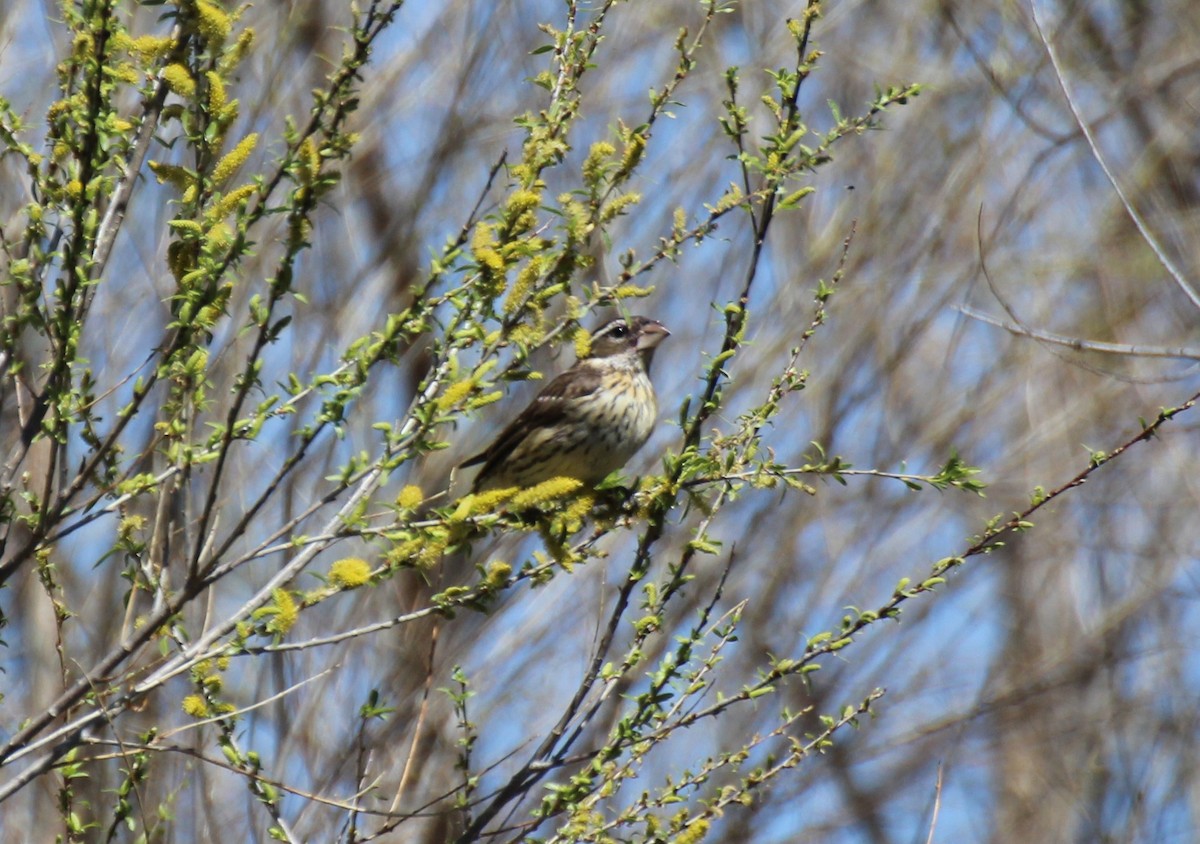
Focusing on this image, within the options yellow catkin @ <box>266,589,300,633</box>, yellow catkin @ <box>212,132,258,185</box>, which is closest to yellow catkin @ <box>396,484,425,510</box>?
yellow catkin @ <box>266,589,300,633</box>

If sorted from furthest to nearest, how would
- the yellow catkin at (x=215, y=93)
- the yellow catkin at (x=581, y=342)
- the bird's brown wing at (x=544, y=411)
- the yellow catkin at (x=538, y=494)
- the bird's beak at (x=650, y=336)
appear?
1. the bird's beak at (x=650, y=336)
2. the bird's brown wing at (x=544, y=411)
3. the yellow catkin at (x=581, y=342)
4. the yellow catkin at (x=538, y=494)
5. the yellow catkin at (x=215, y=93)

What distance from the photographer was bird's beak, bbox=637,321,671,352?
665cm

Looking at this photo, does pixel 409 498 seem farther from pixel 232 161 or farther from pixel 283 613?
pixel 232 161

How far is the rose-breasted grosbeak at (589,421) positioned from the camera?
619cm

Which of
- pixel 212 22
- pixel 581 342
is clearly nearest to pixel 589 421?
pixel 581 342

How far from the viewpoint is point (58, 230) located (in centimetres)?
325

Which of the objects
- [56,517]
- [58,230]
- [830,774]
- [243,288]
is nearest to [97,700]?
[56,517]

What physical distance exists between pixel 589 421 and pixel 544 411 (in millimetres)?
277

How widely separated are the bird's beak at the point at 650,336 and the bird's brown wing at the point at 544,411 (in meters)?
0.26

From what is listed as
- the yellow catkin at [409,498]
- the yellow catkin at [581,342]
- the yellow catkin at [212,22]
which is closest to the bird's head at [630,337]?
the yellow catkin at [581,342]

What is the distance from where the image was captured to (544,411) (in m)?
6.46

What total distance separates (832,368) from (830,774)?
2470 mm

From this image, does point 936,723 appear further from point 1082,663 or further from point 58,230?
point 58,230

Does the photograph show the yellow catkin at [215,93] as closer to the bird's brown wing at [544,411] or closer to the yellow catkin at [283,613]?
the yellow catkin at [283,613]
